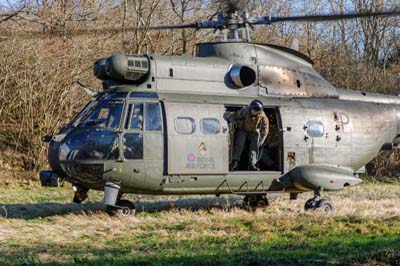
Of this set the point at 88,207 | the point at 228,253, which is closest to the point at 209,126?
the point at 88,207

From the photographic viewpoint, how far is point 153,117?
10898mm

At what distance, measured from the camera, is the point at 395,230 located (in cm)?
938

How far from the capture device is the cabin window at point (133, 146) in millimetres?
10648

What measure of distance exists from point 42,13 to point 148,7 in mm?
6435

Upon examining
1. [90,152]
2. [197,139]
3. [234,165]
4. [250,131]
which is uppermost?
[250,131]

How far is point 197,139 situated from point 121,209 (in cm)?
181

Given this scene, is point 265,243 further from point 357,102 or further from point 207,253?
point 357,102

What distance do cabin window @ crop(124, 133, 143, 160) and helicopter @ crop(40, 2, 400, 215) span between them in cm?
2

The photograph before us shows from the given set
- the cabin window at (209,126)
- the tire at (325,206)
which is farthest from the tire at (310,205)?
the cabin window at (209,126)

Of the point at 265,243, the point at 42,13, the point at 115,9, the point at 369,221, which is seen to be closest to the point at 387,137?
the point at 369,221

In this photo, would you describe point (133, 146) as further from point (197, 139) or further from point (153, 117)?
point (197, 139)

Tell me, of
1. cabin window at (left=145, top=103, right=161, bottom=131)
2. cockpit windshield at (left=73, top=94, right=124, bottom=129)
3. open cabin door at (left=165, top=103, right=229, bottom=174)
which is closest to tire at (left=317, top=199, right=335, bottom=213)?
open cabin door at (left=165, top=103, right=229, bottom=174)

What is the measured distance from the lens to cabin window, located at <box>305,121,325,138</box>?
40.5ft

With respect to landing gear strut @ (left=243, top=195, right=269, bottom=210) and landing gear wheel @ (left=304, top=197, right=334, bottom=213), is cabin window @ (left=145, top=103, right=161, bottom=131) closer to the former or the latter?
landing gear strut @ (left=243, top=195, right=269, bottom=210)
